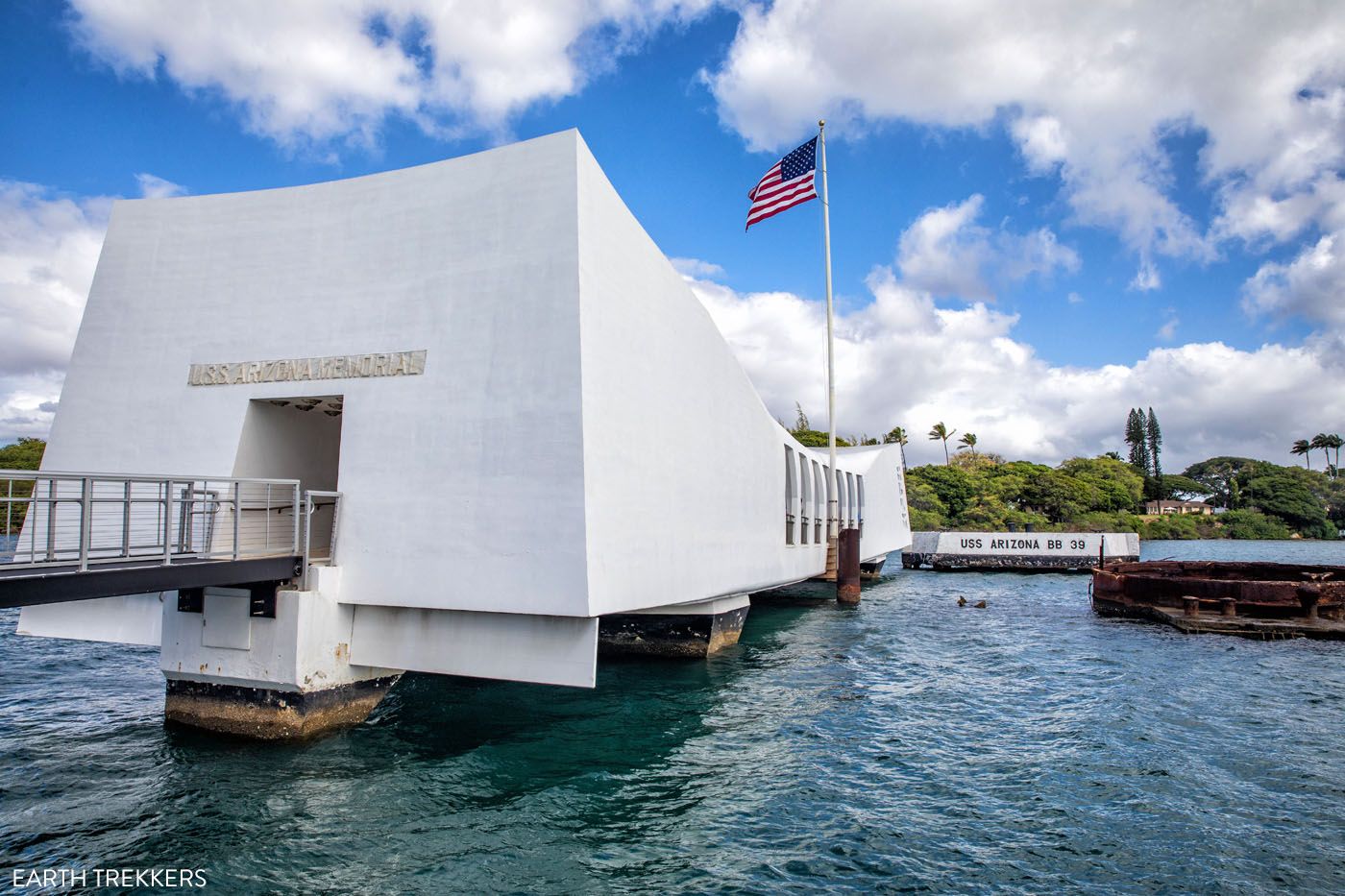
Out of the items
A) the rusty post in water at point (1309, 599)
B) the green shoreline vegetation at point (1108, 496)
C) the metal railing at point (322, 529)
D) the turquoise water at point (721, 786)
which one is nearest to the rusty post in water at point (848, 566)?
the turquoise water at point (721, 786)

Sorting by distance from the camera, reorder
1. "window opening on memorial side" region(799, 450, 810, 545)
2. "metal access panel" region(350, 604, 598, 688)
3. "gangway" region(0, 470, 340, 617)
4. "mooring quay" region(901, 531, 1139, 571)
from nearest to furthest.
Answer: "gangway" region(0, 470, 340, 617) → "metal access panel" region(350, 604, 598, 688) → "window opening on memorial side" region(799, 450, 810, 545) → "mooring quay" region(901, 531, 1139, 571)

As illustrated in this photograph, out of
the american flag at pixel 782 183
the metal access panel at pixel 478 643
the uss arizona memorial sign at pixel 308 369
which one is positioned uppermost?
the american flag at pixel 782 183

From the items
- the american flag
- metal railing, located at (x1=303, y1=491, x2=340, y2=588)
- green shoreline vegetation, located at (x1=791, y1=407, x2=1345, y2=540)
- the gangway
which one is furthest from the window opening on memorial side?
green shoreline vegetation, located at (x1=791, y1=407, x2=1345, y2=540)

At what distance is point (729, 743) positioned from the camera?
36.0ft

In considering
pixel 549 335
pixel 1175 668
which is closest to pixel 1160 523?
pixel 1175 668

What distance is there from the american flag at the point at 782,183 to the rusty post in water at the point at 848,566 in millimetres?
12903

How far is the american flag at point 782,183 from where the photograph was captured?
2042 centimetres

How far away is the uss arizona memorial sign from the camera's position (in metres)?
11.0

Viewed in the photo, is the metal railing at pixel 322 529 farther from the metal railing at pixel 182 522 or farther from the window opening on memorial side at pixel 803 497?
the window opening on memorial side at pixel 803 497

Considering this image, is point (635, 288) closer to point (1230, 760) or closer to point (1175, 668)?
point (1230, 760)

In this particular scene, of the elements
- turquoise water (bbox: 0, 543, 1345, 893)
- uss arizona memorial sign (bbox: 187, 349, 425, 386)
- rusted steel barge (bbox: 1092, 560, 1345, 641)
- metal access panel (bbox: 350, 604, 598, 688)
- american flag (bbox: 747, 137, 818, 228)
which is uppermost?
american flag (bbox: 747, 137, 818, 228)

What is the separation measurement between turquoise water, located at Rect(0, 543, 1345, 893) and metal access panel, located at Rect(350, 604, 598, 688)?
104 cm

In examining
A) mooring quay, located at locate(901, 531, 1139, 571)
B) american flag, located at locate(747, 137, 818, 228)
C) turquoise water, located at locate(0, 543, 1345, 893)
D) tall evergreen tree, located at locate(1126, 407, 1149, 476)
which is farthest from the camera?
tall evergreen tree, located at locate(1126, 407, 1149, 476)

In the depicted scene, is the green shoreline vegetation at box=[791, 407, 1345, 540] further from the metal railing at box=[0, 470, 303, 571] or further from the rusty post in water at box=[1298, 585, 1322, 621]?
the metal railing at box=[0, 470, 303, 571]
